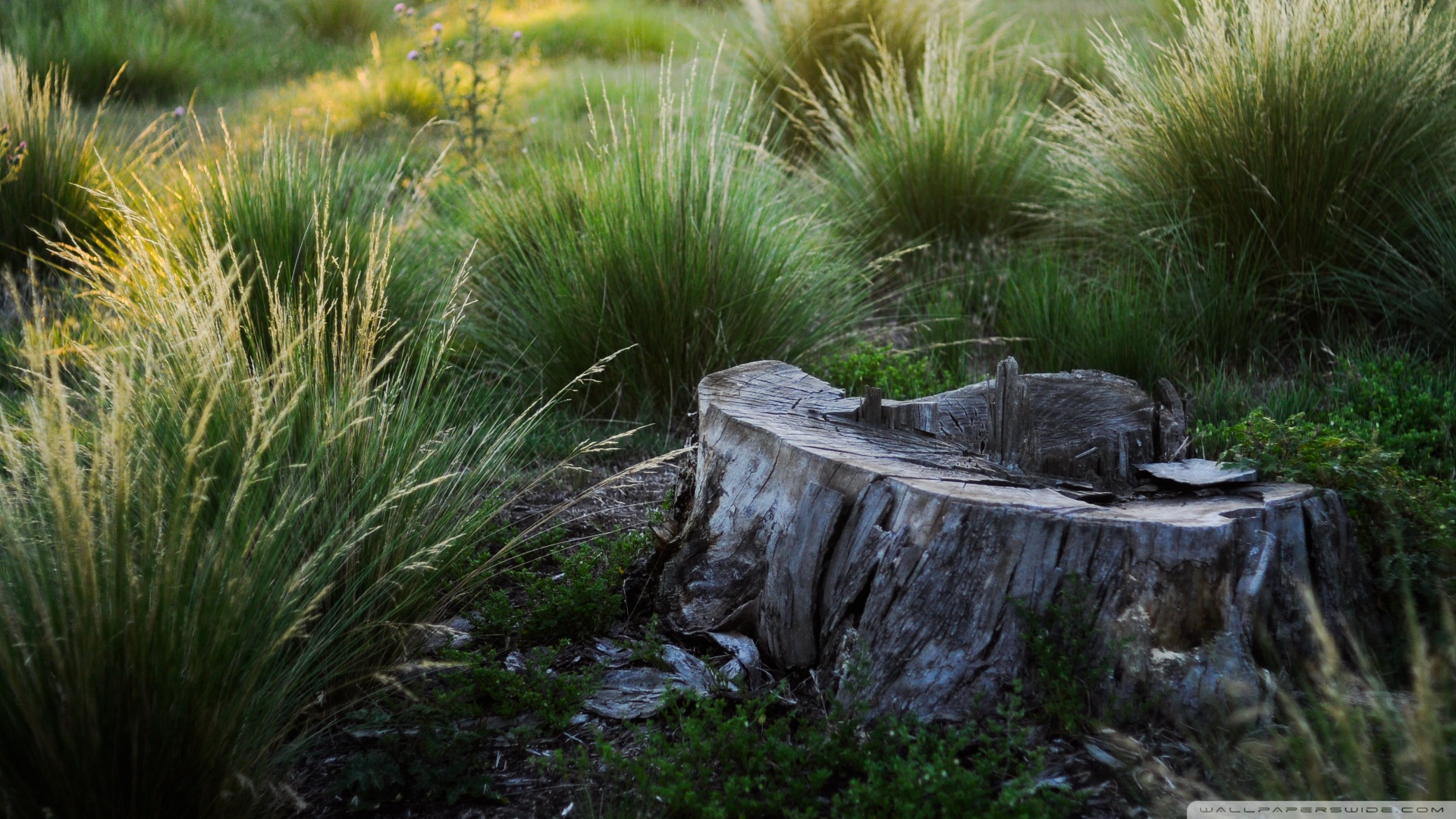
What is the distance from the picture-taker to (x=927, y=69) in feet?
16.4

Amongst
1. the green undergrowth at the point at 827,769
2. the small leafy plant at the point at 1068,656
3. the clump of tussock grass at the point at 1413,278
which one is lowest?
the green undergrowth at the point at 827,769

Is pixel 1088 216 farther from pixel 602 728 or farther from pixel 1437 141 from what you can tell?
pixel 602 728

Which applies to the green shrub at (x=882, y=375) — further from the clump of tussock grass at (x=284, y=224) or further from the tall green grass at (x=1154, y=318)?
the clump of tussock grass at (x=284, y=224)

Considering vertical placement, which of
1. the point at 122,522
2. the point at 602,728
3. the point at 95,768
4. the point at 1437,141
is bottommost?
the point at 602,728

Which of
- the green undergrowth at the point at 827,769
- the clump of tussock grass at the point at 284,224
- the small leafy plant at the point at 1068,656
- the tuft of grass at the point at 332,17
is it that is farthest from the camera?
the tuft of grass at the point at 332,17

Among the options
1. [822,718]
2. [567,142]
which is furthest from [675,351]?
[822,718]

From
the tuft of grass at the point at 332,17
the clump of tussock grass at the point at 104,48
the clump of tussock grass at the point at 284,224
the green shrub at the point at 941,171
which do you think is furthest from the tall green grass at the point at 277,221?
the tuft of grass at the point at 332,17

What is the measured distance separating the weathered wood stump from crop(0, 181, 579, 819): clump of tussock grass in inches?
24.3

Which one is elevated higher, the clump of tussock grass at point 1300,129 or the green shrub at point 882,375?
the clump of tussock grass at point 1300,129

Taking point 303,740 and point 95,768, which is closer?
point 95,768

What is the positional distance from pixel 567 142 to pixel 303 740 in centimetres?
316

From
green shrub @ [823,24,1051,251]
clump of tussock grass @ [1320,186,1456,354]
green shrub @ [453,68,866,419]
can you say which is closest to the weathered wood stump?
green shrub @ [453,68,866,419]

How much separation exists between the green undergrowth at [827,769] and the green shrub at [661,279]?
1730mm

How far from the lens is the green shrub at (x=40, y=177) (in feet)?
15.0
